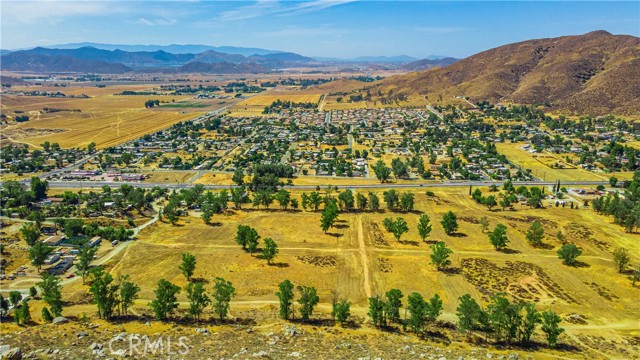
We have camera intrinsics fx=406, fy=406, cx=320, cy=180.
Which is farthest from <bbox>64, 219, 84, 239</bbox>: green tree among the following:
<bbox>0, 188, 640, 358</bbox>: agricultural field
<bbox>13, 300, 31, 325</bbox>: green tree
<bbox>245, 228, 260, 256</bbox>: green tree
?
<bbox>245, 228, 260, 256</bbox>: green tree

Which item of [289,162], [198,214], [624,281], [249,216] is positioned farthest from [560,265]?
[289,162]

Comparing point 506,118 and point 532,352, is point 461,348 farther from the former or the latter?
point 506,118

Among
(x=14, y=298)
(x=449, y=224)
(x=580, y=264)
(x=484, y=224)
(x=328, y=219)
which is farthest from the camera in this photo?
(x=484, y=224)

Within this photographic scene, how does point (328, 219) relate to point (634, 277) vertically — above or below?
above

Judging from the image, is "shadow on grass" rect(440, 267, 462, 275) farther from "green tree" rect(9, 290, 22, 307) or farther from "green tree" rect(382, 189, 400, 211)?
"green tree" rect(9, 290, 22, 307)

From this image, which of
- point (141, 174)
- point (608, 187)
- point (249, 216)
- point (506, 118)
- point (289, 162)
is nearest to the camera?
point (249, 216)

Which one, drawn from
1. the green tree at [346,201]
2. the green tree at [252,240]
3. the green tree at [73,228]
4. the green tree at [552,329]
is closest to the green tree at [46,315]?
the green tree at [73,228]

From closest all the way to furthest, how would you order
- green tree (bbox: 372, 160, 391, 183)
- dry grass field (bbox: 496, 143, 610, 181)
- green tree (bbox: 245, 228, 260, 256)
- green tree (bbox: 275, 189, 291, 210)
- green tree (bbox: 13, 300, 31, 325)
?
green tree (bbox: 13, 300, 31, 325) → green tree (bbox: 245, 228, 260, 256) → green tree (bbox: 275, 189, 291, 210) → green tree (bbox: 372, 160, 391, 183) → dry grass field (bbox: 496, 143, 610, 181)

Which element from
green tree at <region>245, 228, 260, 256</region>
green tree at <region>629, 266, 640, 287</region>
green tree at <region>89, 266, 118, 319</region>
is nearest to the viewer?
green tree at <region>89, 266, 118, 319</region>

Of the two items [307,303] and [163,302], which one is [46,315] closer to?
[163,302]

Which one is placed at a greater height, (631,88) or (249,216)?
(631,88)

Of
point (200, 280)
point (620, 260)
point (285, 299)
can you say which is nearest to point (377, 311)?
point (285, 299)
